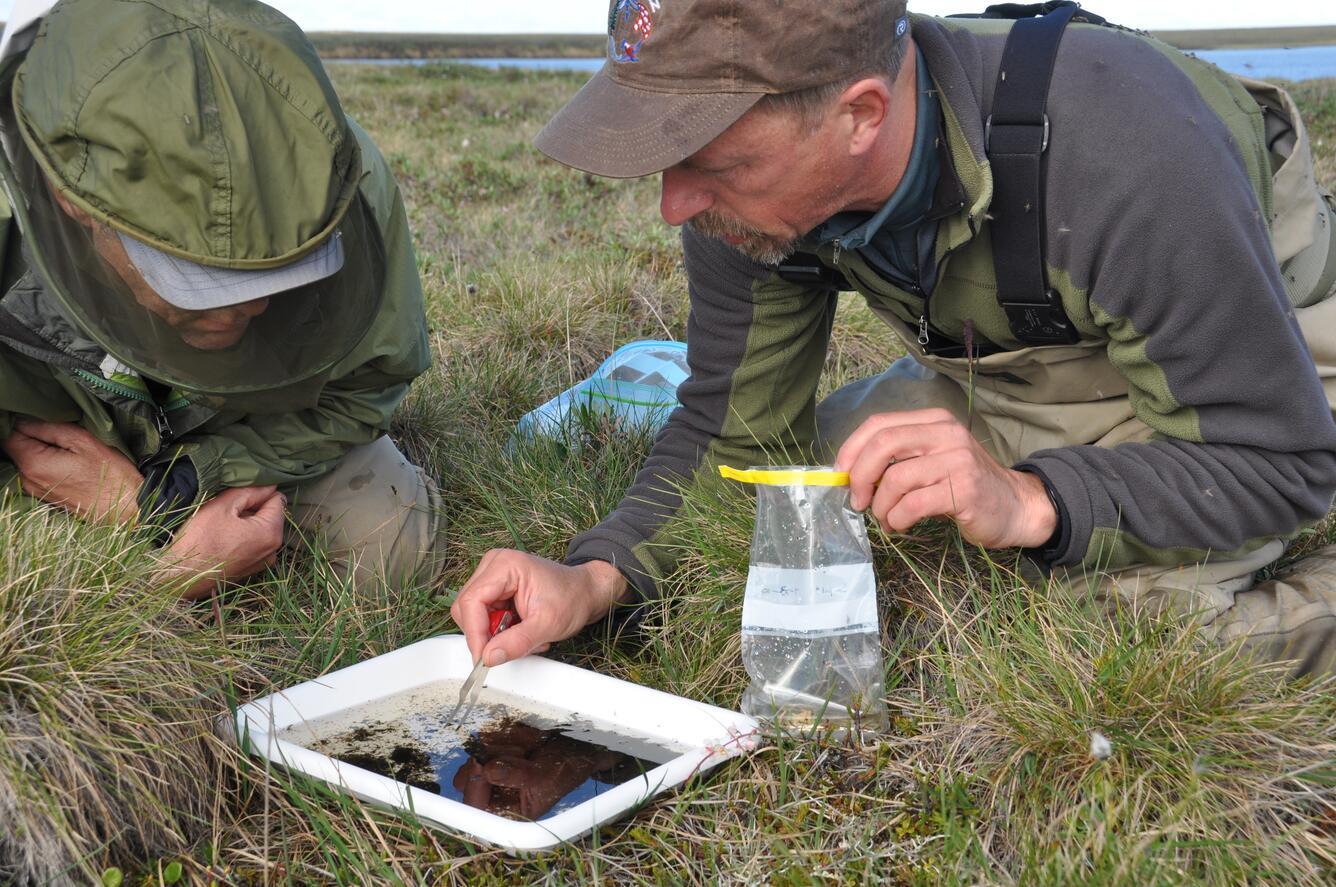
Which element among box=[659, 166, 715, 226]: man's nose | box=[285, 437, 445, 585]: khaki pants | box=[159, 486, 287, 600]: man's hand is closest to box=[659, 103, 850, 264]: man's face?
box=[659, 166, 715, 226]: man's nose

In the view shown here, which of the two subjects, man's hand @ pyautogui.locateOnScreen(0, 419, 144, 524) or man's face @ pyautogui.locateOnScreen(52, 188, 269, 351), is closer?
man's face @ pyautogui.locateOnScreen(52, 188, 269, 351)

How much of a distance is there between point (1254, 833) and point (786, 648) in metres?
0.90

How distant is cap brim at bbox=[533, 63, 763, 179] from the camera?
7.86 feet

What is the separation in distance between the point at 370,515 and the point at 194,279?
1.33 m

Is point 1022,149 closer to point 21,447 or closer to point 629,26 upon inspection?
point 629,26

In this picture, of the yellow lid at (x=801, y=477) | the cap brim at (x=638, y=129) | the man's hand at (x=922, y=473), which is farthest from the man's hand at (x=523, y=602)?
the cap brim at (x=638, y=129)

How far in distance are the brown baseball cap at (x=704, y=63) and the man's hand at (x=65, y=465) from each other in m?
1.55

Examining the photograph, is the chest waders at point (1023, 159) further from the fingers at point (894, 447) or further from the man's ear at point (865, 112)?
the fingers at point (894, 447)

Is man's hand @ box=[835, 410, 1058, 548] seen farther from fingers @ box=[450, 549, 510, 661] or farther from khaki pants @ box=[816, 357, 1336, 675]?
fingers @ box=[450, 549, 510, 661]

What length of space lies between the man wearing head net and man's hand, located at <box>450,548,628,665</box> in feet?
1.78

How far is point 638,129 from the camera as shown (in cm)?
245

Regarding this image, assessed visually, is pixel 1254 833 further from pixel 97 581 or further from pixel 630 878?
pixel 97 581

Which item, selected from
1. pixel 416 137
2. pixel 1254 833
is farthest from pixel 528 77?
pixel 1254 833

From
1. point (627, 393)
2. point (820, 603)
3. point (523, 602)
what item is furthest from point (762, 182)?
point (627, 393)
